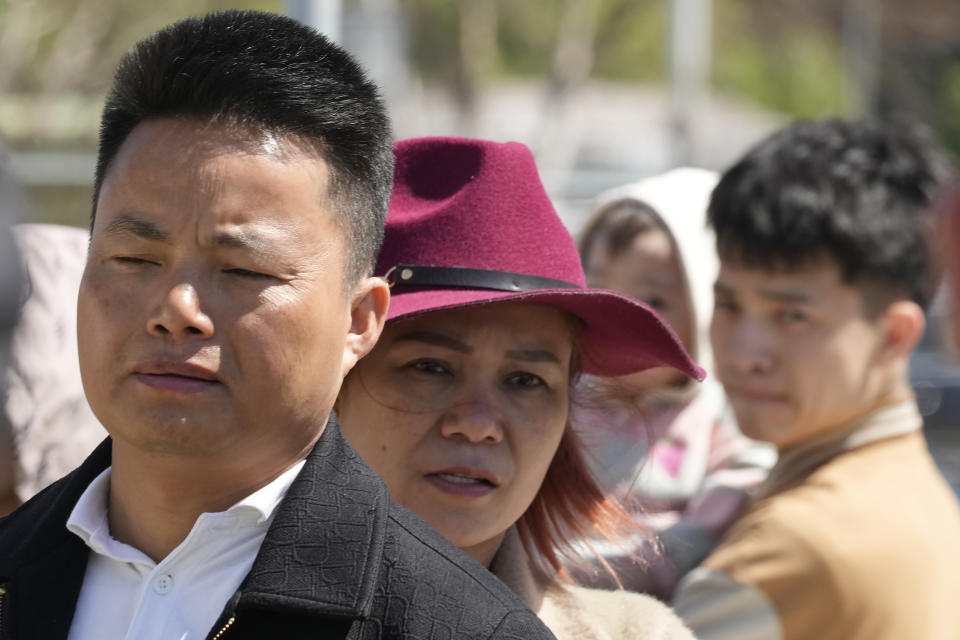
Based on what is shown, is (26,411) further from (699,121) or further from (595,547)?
(699,121)

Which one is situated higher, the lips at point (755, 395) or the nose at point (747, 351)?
the nose at point (747, 351)

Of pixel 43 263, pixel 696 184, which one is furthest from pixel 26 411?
pixel 696 184

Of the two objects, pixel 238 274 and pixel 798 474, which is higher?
pixel 238 274

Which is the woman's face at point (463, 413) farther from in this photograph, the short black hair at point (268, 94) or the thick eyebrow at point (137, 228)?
the thick eyebrow at point (137, 228)

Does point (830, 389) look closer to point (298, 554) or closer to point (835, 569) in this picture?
point (835, 569)

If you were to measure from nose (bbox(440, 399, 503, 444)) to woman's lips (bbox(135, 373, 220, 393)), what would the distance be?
66 centimetres

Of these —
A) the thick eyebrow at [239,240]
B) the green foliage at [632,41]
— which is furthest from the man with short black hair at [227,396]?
the green foliage at [632,41]

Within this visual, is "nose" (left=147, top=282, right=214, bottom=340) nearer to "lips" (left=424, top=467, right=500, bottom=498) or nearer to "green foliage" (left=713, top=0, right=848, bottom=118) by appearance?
"lips" (left=424, top=467, right=500, bottom=498)

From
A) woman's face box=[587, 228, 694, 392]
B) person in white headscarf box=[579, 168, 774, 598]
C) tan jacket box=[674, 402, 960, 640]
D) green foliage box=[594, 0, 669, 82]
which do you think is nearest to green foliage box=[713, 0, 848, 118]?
green foliage box=[594, 0, 669, 82]

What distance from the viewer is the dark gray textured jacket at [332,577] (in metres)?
1.36

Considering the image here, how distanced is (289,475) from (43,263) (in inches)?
43.2

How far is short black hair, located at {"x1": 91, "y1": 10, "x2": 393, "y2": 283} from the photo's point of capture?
147 cm

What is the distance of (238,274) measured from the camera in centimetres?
141

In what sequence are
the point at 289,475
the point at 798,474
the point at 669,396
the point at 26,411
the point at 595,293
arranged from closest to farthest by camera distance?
the point at 289,475
the point at 595,293
the point at 26,411
the point at 798,474
the point at 669,396
